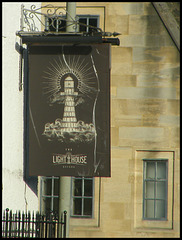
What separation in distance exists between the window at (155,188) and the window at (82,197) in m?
2.03

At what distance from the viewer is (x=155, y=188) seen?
17.1 meters

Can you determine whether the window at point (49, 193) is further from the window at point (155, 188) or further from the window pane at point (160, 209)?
the window pane at point (160, 209)

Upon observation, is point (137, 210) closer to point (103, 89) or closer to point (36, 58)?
point (103, 89)

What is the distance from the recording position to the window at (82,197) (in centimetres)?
1700

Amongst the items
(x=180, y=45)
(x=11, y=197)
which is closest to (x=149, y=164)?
(x=180, y=45)

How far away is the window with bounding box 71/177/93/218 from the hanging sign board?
4008mm

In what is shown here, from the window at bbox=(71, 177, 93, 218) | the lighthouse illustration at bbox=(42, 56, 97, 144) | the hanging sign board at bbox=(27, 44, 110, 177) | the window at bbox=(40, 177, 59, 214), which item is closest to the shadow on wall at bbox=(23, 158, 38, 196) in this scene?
the window at bbox=(40, 177, 59, 214)

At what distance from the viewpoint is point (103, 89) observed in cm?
1315

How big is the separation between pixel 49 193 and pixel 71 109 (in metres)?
5.38

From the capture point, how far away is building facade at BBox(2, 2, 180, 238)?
16703mm

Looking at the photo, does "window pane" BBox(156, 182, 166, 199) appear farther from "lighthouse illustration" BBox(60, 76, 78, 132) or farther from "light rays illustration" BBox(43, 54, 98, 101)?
"light rays illustration" BBox(43, 54, 98, 101)

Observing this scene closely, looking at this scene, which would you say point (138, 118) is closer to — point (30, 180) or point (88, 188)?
point (88, 188)

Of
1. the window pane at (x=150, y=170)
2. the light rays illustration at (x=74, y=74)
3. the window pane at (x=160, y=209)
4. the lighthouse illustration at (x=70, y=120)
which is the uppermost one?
the light rays illustration at (x=74, y=74)

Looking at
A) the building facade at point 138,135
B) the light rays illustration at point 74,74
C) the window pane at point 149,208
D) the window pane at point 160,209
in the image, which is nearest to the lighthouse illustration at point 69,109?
the light rays illustration at point 74,74
